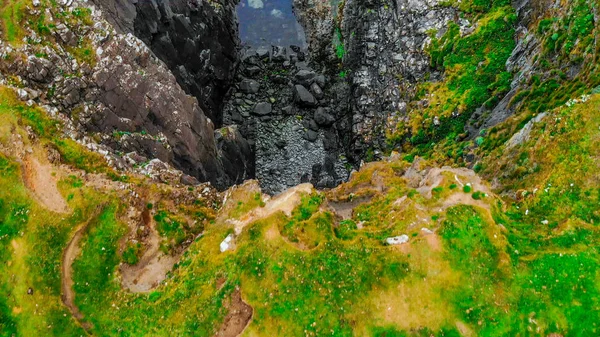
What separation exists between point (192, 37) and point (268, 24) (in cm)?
2685

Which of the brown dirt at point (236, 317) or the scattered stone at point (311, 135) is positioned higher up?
the brown dirt at point (236, 317)

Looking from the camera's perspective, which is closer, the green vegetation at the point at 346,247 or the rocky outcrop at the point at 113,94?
Answer: the green vegetation at the point at 346,247

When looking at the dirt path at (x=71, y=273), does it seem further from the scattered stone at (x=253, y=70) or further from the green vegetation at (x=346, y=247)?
the scattered stone at (x=253, y=70)

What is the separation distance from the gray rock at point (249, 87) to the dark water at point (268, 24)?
452 inches

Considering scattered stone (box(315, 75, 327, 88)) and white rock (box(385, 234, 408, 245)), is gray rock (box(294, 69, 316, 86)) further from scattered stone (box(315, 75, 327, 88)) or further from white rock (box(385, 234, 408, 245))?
white rock (box(385, 234, 408, 245))

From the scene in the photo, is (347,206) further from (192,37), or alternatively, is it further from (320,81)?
(320,81)

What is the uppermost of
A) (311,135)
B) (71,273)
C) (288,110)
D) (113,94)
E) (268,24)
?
(113,94)

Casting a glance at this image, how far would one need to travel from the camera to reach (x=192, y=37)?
62219 mm

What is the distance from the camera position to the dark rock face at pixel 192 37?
49.8m

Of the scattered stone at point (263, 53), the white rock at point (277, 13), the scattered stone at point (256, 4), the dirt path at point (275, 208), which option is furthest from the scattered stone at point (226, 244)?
the scattered stone at point (256, 4)

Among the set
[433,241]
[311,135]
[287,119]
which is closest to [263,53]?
[287,119]

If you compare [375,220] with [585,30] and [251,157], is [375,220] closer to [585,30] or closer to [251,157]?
[585,30]

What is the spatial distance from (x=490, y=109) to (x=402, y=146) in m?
12.9

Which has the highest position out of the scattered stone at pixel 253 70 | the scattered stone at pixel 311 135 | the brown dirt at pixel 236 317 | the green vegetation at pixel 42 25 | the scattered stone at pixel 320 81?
the green vegetation at pixel 42 25
